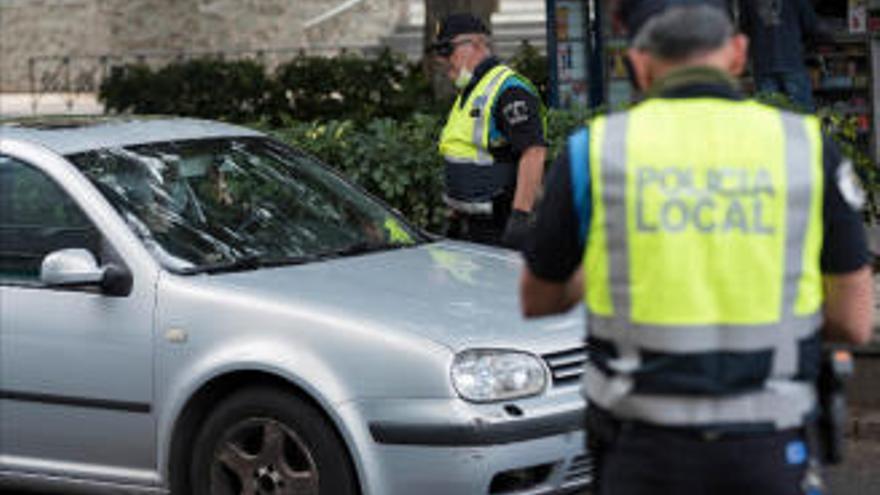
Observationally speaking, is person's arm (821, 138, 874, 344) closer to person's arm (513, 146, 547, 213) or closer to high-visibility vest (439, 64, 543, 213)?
person's arm (513, 146, 547, 213)

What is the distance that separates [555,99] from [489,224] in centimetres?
631

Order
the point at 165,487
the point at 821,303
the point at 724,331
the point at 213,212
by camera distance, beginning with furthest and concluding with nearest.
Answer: the point at 213,212
the point at 165,487
the point at 821,303
the point at 724,331

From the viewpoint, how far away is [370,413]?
5.54 m

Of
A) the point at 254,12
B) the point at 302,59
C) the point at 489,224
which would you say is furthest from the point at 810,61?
the point at 254,12

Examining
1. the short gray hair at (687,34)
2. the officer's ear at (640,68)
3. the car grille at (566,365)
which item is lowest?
the car grille at (566,365)

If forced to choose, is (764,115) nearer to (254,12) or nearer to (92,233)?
(92,233)

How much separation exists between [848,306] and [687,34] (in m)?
0.62

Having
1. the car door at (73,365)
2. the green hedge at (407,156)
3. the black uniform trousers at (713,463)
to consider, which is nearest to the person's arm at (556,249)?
the black uniform trousers at (713,463)

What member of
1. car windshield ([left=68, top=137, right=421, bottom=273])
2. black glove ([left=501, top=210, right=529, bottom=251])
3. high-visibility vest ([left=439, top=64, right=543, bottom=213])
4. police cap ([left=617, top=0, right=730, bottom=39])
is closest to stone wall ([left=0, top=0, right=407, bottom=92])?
high-visibility vest ([left=439, top=64, right=543, bottom=213])

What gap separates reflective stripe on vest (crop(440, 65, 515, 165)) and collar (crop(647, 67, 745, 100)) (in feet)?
13.2

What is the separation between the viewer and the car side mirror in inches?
237

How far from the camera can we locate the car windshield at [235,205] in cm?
631

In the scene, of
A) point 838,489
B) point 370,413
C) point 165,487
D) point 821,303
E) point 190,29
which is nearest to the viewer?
point 821,303

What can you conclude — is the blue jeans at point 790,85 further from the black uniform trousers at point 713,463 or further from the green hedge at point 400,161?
the black uniform trousers at point 713,463
